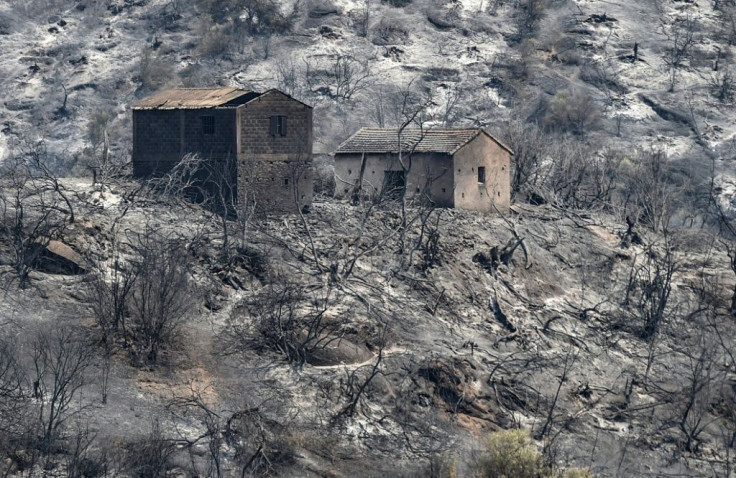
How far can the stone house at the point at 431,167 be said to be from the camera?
58.2m

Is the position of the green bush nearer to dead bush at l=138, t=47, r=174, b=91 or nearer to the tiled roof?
the tiled roof

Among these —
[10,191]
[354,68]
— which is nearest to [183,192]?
[10,191]

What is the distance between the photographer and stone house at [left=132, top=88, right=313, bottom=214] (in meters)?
54.4

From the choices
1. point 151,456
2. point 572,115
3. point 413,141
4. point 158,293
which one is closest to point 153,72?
point 572,115

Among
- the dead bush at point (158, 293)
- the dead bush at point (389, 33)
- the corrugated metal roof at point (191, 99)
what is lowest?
the dead bush at point (158, 293)

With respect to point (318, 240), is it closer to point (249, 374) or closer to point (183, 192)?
point (183, 192)

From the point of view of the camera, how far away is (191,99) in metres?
56.9

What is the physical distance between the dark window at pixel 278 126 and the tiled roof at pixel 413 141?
5.01 meters

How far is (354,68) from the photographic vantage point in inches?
3494

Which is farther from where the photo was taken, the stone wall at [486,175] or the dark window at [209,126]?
the stone wall at [486,175]

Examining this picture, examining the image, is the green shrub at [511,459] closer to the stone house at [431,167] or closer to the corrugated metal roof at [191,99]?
the stone house at [431,167]

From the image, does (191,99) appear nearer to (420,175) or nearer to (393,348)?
(420,175)

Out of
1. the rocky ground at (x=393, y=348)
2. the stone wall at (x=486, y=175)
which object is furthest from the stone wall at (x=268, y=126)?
the stone wall at (x=486, y=175)

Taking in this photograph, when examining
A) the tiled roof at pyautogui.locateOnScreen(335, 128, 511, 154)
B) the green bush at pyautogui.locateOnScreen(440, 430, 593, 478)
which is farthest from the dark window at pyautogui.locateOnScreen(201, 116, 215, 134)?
the green bush at pyautogui.locateOnScreen(440, 430, 593, 478)
